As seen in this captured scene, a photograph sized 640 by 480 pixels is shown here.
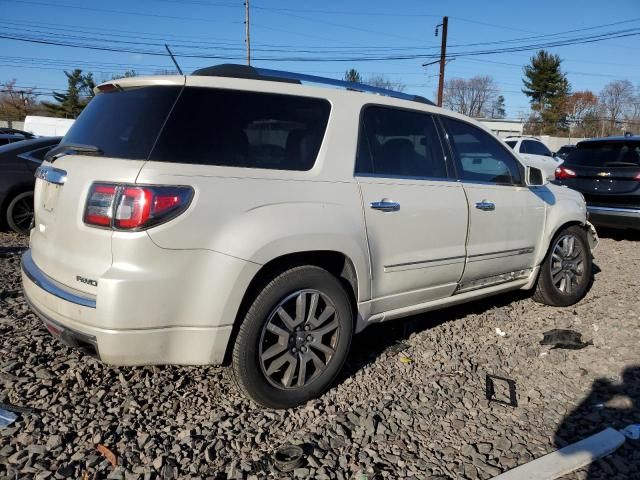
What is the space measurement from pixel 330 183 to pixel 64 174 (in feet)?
4.79

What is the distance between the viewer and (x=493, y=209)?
13.1ft

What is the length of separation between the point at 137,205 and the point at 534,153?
57.3 ft

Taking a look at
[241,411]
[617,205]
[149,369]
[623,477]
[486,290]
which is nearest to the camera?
[623,477]

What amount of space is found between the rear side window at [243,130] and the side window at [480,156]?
132 cm

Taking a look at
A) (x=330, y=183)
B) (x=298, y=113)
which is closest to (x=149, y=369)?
(x=330, y=183)

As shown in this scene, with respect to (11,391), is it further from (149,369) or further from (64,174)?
(64,174)

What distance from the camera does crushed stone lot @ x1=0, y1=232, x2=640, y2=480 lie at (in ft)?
8.15

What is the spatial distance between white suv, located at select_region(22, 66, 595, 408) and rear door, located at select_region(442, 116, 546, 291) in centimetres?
17

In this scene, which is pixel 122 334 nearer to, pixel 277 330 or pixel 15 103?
pixel 277 330

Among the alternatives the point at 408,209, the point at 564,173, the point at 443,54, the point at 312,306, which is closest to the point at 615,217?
the point at 564,173

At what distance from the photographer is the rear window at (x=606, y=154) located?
7.74m

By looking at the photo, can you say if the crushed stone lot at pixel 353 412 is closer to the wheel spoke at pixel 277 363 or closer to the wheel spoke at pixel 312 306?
the wheel spoke at pixel 277 363

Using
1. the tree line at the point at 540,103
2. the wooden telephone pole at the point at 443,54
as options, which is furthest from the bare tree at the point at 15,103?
the wooden telephone pole at the point at 443,54

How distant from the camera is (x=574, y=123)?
68.6 meters
